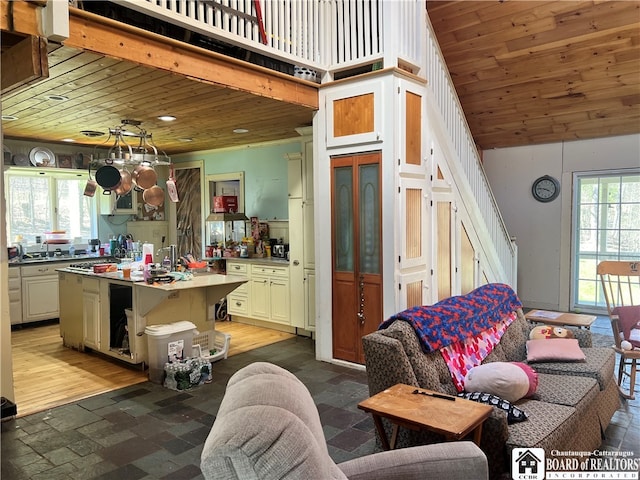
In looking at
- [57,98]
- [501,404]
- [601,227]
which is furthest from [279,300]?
[601,227]

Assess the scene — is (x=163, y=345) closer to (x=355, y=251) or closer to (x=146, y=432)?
(x=146, y=432)

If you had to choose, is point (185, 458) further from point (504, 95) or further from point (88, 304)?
point (504, 95)

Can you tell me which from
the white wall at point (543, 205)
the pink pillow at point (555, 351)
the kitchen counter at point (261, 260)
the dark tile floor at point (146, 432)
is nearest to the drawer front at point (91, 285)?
the dark tile floor at point (146, 432)

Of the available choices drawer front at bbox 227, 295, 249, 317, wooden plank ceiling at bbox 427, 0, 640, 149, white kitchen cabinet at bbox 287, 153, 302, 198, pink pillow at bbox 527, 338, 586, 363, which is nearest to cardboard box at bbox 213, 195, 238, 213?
drawer front at bbox 227, 295, 249, 317

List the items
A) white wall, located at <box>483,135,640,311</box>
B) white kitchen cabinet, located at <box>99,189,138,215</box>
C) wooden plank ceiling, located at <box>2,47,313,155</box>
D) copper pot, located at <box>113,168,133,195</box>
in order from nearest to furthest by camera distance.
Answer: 1. wooden plank ceiling, located at <box>2,47,313,155</box>
2. copper pot, located at <box>113,168,133,195</box>
3. white wall, located at <box>483,135,640,311</box>
4. white kitchen cabinet, located at <box>99,189,138,215</box>

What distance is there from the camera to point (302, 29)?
13.8ft

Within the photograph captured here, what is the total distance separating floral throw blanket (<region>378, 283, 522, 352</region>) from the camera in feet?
8.74

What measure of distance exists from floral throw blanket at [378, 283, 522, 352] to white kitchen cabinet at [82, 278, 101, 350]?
3.25 meters

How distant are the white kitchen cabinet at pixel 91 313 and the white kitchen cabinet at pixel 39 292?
5.66 feet

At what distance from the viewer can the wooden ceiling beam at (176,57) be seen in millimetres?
2805

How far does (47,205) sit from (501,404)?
6855mm

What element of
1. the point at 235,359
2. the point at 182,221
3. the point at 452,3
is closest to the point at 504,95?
the point at 452,3

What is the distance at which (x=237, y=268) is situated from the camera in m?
6.26

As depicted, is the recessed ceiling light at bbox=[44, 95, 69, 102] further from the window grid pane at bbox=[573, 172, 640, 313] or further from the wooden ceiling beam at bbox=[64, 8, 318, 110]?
the window grid pane at bbox=[573, 172, 640, 313]
